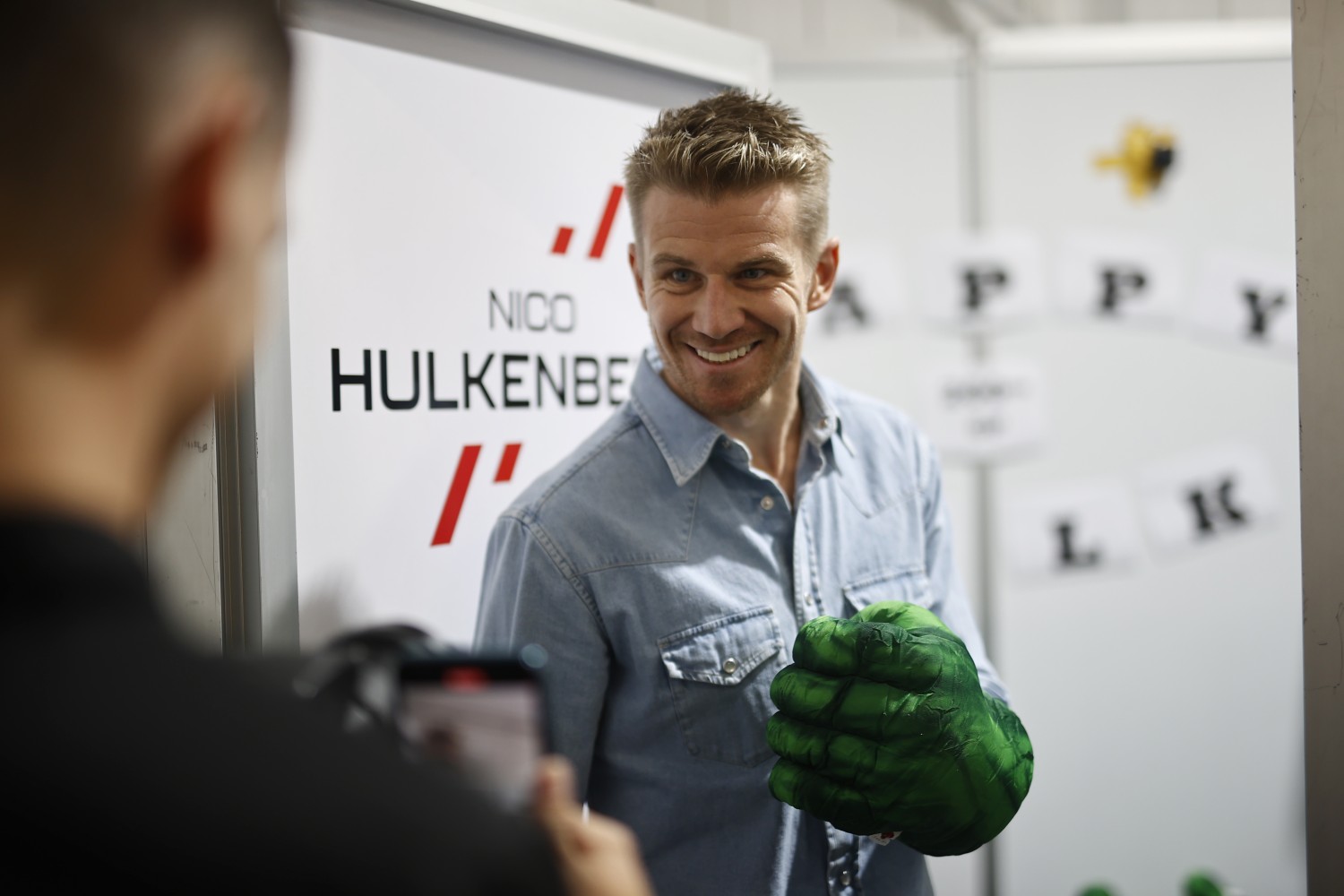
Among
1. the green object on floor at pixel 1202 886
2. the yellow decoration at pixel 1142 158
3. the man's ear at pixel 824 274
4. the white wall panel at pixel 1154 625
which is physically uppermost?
the yellow decoration at pixel 1142 158

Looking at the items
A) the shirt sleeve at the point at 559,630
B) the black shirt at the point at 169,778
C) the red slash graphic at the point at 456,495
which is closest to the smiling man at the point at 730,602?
the shirt sleeve at the point at 559,630

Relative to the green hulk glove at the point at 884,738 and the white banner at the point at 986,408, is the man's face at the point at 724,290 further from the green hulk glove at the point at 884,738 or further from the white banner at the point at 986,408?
the white banner at the point at 986,408

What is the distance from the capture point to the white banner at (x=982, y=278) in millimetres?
2375

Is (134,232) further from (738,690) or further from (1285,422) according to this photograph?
(1285,422)

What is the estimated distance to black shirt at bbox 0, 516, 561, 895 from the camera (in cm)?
33

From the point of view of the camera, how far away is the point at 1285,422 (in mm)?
2400

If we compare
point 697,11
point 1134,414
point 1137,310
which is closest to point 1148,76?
point 1137,310

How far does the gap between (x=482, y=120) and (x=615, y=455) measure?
50cm

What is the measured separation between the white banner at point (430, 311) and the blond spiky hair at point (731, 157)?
0.21 m

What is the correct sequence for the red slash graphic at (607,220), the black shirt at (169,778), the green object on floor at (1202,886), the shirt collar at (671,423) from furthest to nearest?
the green object on floor at (1202,886) < the red slash graphic at (607,220) < the shirt collar at (671,423) < the black shirt at (169,778)

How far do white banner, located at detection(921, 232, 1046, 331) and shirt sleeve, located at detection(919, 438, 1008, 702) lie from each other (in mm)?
860

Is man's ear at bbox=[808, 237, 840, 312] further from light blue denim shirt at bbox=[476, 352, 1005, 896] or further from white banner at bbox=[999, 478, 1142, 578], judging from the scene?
white banner at bbox=[999, 478, 1142, 578]

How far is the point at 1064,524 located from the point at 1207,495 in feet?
1.07

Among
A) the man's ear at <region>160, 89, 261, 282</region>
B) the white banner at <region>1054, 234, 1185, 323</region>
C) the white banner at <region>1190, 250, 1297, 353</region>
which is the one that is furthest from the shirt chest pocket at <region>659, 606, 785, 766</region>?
the white banner at <region>1190, 250, 1297, 353</region>
